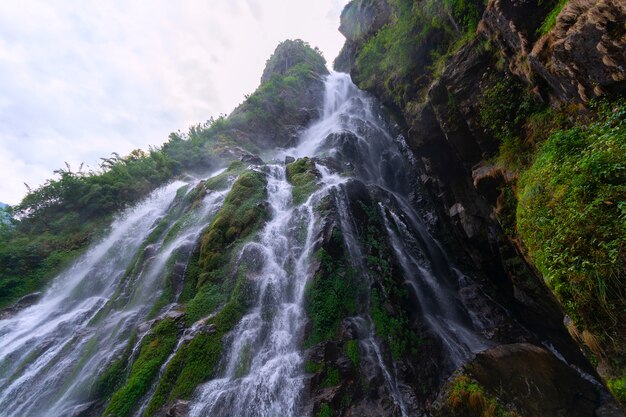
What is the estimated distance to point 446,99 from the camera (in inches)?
470

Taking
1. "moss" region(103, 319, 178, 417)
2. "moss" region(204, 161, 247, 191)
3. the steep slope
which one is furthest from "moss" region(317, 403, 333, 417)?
"moss" region(204, 161, 247, 191)

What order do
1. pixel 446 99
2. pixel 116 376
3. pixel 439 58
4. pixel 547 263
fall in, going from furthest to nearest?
pixel 439 58 → pixel 446 99 → pixel 116 376 → pixel 547 263

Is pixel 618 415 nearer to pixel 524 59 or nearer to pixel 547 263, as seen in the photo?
pixel 547 263

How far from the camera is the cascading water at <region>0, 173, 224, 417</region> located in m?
9.31

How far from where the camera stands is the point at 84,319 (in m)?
12.3

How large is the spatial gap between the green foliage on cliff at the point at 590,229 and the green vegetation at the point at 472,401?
2488mm

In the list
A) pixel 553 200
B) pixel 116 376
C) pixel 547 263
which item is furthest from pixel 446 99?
pixel 116 376

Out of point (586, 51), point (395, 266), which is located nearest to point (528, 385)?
point (395, 266)

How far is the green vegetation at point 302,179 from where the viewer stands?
14.8 m

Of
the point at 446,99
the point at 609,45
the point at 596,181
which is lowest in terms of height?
the point at 596,181

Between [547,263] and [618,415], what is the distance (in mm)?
5658

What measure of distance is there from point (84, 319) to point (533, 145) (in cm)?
1807

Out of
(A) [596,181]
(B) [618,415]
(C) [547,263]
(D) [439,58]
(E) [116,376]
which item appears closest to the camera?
(A) [596,181]

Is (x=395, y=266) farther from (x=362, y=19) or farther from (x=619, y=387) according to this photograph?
(x=362, y=19)
